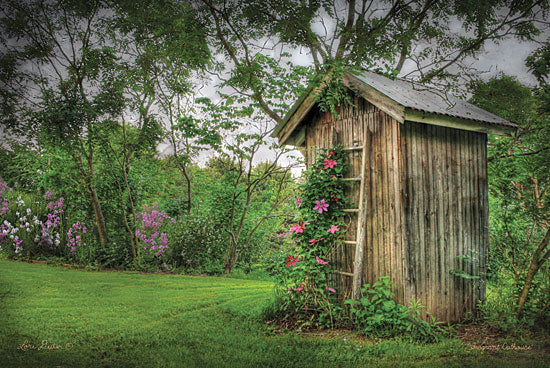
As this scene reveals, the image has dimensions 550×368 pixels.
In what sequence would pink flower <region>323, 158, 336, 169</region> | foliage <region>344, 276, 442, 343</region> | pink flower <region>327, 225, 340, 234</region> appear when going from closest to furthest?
foliage <region>344, 276, 442, 343</region>, pink flower <region>327, 225, 340, 234</region>, pink flower <region>323, 158, 336, 169</region>

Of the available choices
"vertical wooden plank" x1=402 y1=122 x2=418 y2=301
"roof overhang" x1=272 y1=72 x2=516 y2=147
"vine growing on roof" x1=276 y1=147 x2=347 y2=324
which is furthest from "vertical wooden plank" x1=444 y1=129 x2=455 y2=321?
"vine growing on roof" x1=276 y1=147 x2=347 y2=324

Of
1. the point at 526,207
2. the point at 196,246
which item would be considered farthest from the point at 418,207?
the point at 196,246

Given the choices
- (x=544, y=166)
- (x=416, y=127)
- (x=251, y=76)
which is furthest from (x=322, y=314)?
(x=251, y=76)

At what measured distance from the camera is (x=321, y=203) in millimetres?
5949

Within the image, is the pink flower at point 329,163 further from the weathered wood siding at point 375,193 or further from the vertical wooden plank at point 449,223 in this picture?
the vertical wooden plank at point 449,223

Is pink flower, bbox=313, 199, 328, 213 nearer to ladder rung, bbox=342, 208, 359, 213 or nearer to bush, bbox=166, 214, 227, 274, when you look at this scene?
ladder rung, bbox=342, 208, 359, 213

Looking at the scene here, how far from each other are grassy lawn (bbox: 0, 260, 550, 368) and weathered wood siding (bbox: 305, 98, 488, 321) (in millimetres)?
1032

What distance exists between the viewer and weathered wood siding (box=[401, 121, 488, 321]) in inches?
210

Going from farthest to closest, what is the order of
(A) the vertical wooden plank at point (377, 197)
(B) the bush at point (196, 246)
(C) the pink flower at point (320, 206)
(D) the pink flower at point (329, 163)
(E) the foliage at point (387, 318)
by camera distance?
1. (B) the bush at point (196, 246)
2. (D) the pink flower at point (329, 163)
3. (C) the pink flower at point (320, 206)
4. (A) the vertical wooden plank at point (377, 197)
5. (E) the foliage at point (387, 318)

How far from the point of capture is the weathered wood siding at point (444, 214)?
5344mm

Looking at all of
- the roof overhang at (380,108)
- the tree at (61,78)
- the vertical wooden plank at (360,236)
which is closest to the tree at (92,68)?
the tree at (61,78)

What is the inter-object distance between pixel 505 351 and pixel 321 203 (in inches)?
122

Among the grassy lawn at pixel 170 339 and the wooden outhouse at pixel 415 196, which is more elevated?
the wooden outhouse at pixel 415 196

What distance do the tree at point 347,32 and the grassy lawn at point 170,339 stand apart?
3.75 metres
